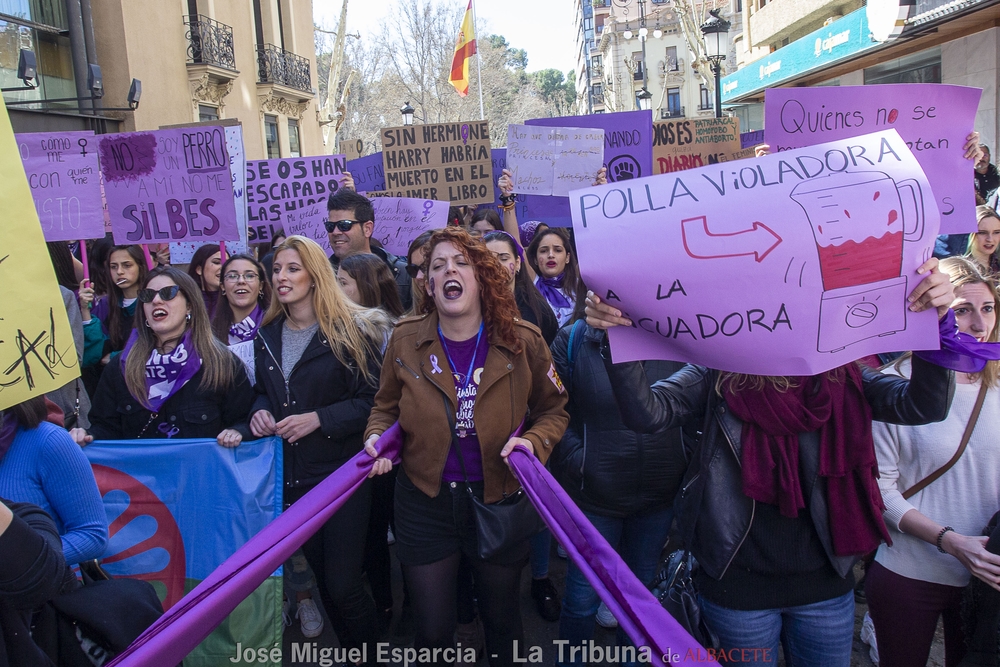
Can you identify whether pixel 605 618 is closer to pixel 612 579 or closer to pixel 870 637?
pixel 870 637

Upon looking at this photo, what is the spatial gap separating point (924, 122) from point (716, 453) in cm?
240

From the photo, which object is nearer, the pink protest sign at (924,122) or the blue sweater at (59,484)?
the blue sweater at (59,484)

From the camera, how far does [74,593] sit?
196 cm

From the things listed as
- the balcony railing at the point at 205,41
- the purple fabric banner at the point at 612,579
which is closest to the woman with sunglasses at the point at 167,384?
the purple fabric banner at the point at 612,579

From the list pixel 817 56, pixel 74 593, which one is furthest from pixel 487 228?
pixel 817 56

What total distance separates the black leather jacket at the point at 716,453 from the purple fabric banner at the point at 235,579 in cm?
104

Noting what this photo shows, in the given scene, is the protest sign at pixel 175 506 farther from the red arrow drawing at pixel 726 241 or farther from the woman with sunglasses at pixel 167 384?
the red arrow drawing at pixel 726 241

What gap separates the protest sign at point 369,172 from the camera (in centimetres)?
845

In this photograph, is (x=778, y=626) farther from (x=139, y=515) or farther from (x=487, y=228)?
(x=487, y=228)

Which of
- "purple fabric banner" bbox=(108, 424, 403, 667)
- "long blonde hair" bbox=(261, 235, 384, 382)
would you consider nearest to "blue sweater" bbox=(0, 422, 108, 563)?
"purple fabric banner" bbox=(108, 424, 403, 667)

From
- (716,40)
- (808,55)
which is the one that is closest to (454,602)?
(716,40)

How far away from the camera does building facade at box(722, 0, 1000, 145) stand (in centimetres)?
1159

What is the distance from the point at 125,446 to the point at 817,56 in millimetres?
17567

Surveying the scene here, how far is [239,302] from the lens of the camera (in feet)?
14.2
